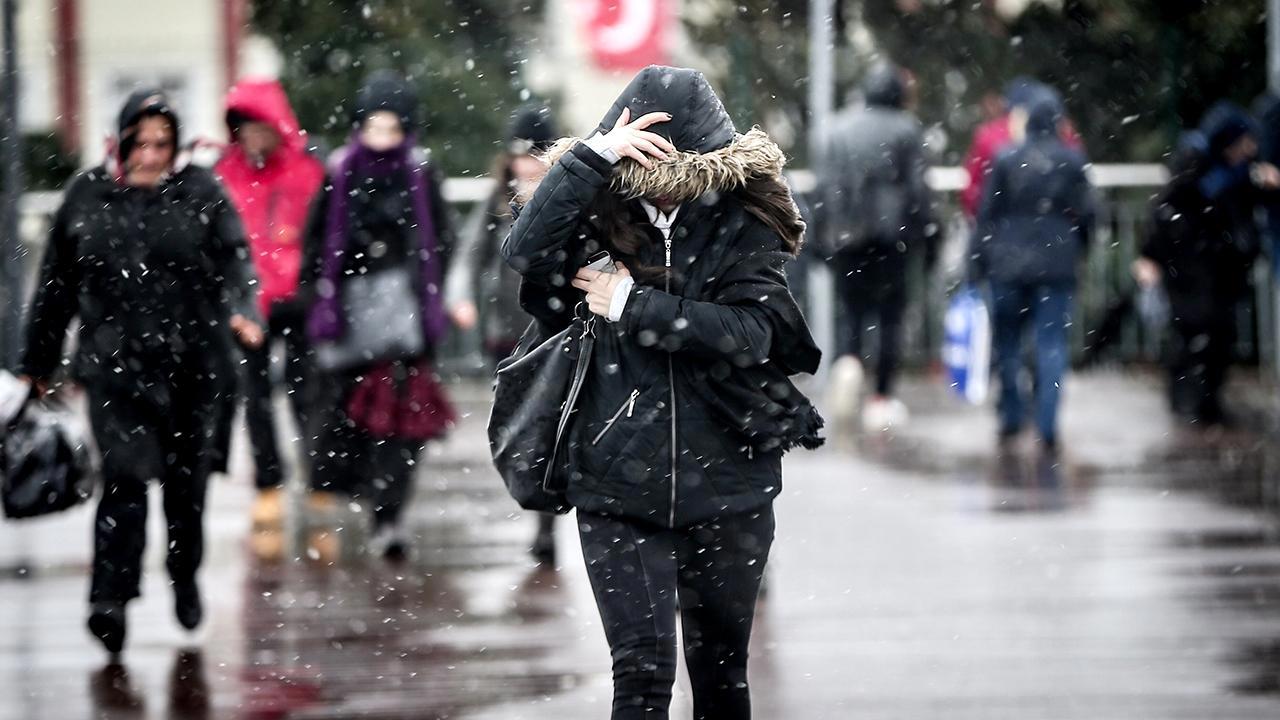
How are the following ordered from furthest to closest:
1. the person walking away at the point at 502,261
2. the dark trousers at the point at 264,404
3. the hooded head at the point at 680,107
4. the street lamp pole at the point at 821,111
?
the street lamp pole at the point at 821,111
the dark trousers at the point at 264,404
the person walking away at the point at 502,261
the hooded head at the point at 680,107

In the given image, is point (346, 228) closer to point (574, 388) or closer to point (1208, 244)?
point (574, 388)

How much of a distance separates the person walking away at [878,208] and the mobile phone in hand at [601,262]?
852cm

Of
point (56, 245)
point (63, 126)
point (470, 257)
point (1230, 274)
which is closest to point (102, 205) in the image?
point (56, 245)

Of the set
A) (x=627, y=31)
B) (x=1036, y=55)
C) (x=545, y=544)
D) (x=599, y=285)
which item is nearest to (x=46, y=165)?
(x=627, y=31)

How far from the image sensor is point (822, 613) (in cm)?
785

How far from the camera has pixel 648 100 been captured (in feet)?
16.1

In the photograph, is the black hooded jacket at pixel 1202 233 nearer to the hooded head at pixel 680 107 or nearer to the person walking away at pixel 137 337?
the person walking away at pixel 137 337

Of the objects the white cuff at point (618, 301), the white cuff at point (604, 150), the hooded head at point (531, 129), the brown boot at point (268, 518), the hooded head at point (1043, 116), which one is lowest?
the brown boot at point (268, 518)

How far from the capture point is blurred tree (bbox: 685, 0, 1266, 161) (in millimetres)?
17859

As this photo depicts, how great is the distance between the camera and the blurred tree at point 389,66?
2000 centimetres

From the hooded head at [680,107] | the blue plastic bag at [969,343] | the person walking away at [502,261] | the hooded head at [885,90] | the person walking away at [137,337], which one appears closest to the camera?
the hooded head at [680,107]

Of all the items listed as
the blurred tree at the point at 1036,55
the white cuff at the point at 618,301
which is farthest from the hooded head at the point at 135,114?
the blurred tree at the point at 1036,55

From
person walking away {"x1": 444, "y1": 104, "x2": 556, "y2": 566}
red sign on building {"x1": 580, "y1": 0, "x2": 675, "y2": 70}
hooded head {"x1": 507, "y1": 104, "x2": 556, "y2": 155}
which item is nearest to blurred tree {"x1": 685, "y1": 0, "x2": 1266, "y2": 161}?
red sign on building {"x1": 580, "y1": 0, "x2": 675, "y2": 70}

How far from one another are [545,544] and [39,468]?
244cm
